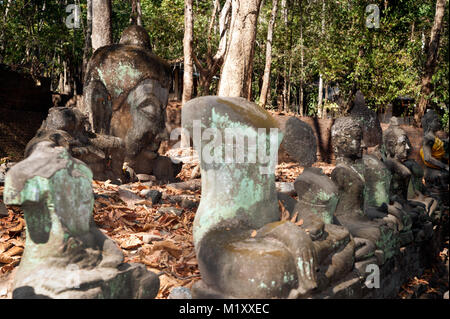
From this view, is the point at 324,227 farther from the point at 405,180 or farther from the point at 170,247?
the point at 405,180

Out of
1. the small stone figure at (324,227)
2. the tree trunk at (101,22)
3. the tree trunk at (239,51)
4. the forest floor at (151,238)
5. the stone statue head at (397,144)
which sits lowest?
the forest floor at (151,238)

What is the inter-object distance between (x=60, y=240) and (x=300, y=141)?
5.55 feet

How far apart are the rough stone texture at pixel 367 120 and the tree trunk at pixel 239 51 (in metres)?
1.71

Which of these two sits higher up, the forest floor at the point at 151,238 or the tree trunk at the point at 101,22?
the tree trunk at the point at 101,22

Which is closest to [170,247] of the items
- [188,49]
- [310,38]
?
[188,49]

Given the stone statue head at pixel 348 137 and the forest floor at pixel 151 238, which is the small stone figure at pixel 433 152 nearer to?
the forest floor at pixel 151 238

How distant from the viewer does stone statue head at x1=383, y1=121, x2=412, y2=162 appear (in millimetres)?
4672

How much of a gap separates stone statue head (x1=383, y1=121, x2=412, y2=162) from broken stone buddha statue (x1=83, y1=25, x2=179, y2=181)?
341cm

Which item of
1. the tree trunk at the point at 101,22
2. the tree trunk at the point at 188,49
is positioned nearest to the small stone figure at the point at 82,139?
the tree trunk at the point at 101,22

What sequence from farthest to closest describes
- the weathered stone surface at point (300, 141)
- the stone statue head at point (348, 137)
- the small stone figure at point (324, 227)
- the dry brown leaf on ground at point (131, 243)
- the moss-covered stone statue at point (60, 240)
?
the dry brown leaf on ground at point (131, 243)
the stone statue head at point (348, 137)
the weathered stone surface at point (300, 141)
the small stone figure at point (324, 227)
the moss-covered stone statue at point (60, 240)

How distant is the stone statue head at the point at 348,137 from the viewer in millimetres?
3250

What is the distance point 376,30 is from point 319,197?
1104 centimetres
